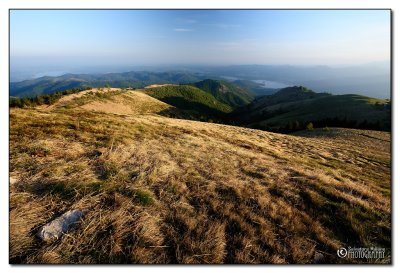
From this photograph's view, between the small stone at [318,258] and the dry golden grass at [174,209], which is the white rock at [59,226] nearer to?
the dry golden grass at [174,209]

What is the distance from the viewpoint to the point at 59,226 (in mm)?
3988

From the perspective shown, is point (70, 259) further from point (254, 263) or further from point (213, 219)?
point (254, 263)

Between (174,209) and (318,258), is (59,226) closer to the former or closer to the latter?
(174,209)

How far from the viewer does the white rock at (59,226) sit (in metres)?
3.80

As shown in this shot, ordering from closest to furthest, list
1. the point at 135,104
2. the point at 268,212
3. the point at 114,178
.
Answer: the point at 268,212 → the point at 114,178 → the point at 135,104

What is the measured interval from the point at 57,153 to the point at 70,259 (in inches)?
160

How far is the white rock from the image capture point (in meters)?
3.80

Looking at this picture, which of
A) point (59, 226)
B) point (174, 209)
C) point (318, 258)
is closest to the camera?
point (59, 226)

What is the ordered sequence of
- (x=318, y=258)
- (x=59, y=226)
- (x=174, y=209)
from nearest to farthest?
(x=59, y=226), (x=318, y=258), (x=174, y=209)

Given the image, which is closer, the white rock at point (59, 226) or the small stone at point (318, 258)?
the white rock at point (59, 226)

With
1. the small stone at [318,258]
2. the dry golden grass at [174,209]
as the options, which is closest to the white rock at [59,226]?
the dry golden grass at [174,209]

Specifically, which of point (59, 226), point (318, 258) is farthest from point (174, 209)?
point (318, 258)

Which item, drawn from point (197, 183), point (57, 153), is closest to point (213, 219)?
point (197, 183)
